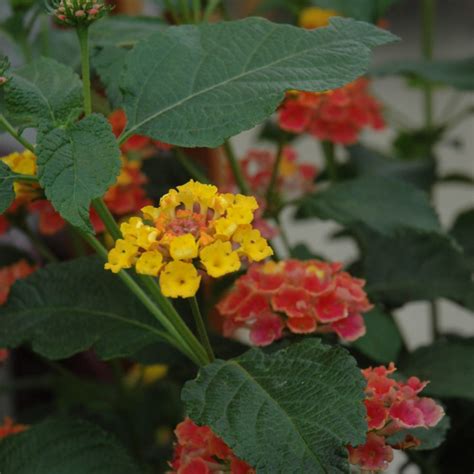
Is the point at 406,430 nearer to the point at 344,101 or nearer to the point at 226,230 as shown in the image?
the point at 226,230

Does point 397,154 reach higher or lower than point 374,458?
lower

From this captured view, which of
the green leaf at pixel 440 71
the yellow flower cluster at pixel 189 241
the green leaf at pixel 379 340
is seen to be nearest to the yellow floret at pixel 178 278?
the yellow flower cluster at pixel 189 241

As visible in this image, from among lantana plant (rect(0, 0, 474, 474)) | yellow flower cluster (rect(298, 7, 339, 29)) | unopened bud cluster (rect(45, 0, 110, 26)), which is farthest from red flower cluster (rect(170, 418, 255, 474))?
yellow flower cluster (rect(298, 7, 339, 29))

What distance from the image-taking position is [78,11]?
53cm

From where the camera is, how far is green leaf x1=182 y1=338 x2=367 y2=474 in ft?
1.53

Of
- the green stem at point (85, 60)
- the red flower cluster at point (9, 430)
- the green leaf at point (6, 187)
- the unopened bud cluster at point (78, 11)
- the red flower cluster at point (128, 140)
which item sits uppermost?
the unopened bud cluster at point (78, 11)

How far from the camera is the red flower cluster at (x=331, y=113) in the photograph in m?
0.78

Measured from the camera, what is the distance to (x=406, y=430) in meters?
0.57

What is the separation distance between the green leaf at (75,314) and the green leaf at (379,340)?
0.53 ft

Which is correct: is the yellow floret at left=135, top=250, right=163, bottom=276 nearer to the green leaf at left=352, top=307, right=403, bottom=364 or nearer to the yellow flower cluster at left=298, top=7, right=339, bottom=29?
the green leaf at left=352, top=307, right=403, bottom=364

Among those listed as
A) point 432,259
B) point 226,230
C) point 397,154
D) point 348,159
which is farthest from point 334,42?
point 397,154

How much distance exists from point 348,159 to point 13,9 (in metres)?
0.42

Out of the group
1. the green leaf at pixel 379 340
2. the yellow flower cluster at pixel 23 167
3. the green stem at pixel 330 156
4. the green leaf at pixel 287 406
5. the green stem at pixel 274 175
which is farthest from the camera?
the green stem at pixel 330 156

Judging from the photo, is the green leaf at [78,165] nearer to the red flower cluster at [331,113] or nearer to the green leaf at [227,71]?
the green leaf at [227,71]
